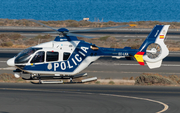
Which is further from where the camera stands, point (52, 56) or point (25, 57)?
point (52, 56)

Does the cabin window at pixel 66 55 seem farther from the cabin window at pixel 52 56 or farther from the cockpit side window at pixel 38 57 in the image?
the cockpit side window at pixel 38 57

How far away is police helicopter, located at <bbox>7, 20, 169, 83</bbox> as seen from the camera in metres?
22.5

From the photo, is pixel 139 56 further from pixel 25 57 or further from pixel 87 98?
pixel 25 57

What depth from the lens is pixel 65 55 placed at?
896 inches

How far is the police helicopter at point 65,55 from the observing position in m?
22.5

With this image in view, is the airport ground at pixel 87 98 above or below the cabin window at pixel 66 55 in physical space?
below

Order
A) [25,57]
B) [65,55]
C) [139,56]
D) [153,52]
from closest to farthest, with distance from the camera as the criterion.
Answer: [25,57]
[65,55]
[153,52]
[139,56]

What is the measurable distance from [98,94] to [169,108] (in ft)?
15.7

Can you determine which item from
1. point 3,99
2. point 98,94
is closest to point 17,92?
point 3,99

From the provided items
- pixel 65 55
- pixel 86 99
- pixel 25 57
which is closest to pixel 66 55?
pixel 65 55

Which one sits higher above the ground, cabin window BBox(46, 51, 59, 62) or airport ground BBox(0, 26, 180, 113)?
cabin window BBox(46, 51, 59, 62)

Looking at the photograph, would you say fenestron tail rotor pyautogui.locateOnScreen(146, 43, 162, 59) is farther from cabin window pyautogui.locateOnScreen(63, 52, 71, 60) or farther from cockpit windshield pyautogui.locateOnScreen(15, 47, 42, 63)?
cockpit windshield pyautogui.locateOnScreen(15, 47, 42, 63)

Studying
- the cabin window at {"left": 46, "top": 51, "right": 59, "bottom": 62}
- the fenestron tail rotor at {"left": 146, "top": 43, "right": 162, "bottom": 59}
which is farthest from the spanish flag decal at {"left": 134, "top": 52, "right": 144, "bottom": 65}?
the cabin window at {"left": 46, "top": 51, "right": 59, "bottom": 62}

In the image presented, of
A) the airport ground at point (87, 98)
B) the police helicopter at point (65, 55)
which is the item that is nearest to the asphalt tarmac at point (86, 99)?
the airport ground at point (87, 98)
